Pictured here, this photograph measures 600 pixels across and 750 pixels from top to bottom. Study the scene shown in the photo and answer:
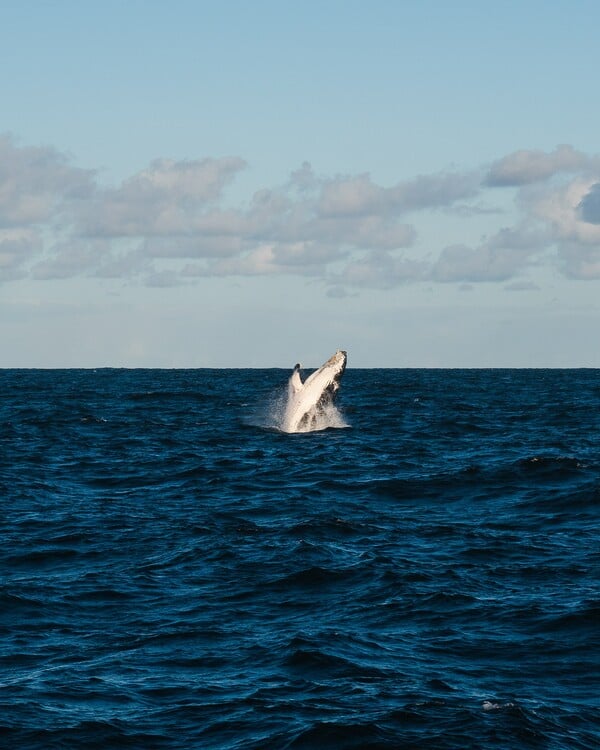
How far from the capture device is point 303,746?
13.9 meters

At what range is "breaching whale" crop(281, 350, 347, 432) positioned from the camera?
1845 inches

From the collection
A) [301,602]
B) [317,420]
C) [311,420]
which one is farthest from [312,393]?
[301,602]

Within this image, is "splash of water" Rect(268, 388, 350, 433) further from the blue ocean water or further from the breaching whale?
the blue ocean water

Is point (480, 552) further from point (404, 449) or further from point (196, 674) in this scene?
point (404, 449)

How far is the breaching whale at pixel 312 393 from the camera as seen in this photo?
154ft

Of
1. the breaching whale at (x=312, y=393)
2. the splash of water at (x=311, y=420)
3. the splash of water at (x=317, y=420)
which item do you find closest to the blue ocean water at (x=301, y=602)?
the breaching whale at (x=312, y=393)

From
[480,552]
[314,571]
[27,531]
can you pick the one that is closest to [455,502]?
[480,552]

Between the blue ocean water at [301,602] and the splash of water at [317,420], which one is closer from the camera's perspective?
the blue ocean water at [301,602]

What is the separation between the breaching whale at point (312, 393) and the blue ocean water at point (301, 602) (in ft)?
20.0

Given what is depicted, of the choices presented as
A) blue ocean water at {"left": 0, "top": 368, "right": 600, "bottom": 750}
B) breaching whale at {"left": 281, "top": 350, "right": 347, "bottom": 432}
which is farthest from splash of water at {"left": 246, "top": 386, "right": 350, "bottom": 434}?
blue ocean water at {"left": 0, "top": 368, "right": 600, "bottom": 750}

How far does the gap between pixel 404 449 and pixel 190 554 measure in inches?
871

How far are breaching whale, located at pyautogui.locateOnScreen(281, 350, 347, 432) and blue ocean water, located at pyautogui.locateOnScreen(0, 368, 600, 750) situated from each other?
20.0 ft

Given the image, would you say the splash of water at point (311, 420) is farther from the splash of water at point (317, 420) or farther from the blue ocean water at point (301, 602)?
the blue ocean water at point (301, 602)

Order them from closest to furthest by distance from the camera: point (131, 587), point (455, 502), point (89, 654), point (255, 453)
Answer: point (89, 654) → point (131, 587) → point (455, 502) → point (255, 453)
